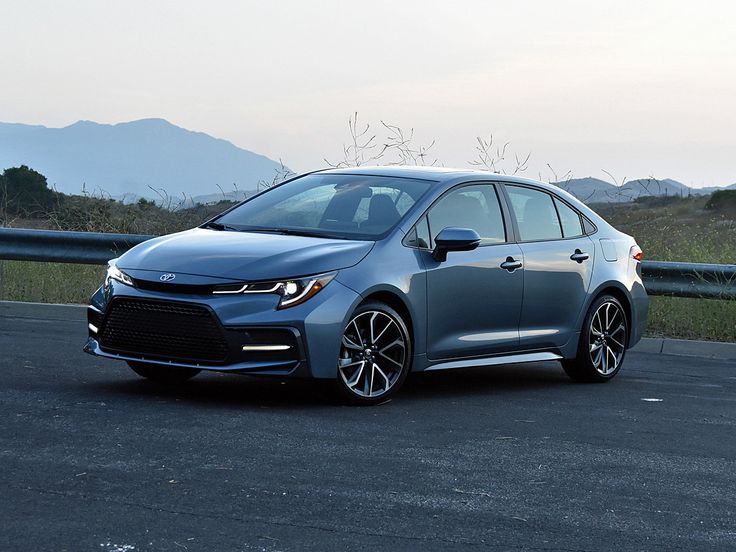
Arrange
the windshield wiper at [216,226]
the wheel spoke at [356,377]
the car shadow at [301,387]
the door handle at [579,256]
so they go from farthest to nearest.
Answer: the door handle at [579,256], the windshield wiper at [216,226], the car shadow at [301,387], the wheel spoke at [356,377]

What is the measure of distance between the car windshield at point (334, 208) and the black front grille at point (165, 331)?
118cm

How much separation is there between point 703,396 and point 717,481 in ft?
10.5

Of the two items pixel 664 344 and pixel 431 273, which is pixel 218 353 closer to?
pixel 431 273

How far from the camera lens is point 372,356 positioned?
8250mm

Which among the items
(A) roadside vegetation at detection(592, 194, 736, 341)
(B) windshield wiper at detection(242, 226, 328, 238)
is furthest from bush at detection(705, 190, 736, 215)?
(B) windshield wiper at detection(242, 226, 328, 238)

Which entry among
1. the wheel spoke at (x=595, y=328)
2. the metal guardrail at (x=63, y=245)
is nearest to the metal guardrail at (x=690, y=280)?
the metal guardrail at (x=63, y=245)

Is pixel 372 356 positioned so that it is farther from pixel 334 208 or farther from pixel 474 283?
pixel 334 208

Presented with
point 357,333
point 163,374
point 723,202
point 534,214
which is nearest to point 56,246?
point 163,374

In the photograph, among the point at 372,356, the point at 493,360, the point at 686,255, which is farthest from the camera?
the point at 686,255

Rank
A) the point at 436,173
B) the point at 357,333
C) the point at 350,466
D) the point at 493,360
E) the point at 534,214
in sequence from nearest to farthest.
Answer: the point at 350,466 → the point at 357,333 → the point at 493,360 → the point at 436,173 → the point at 534,214

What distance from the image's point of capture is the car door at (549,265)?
955cm

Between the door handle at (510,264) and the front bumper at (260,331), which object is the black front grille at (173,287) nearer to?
the front bumper at (260,331)

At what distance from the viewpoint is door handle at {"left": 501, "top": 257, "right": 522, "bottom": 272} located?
925 cm

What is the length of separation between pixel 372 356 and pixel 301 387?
94 centimetres
